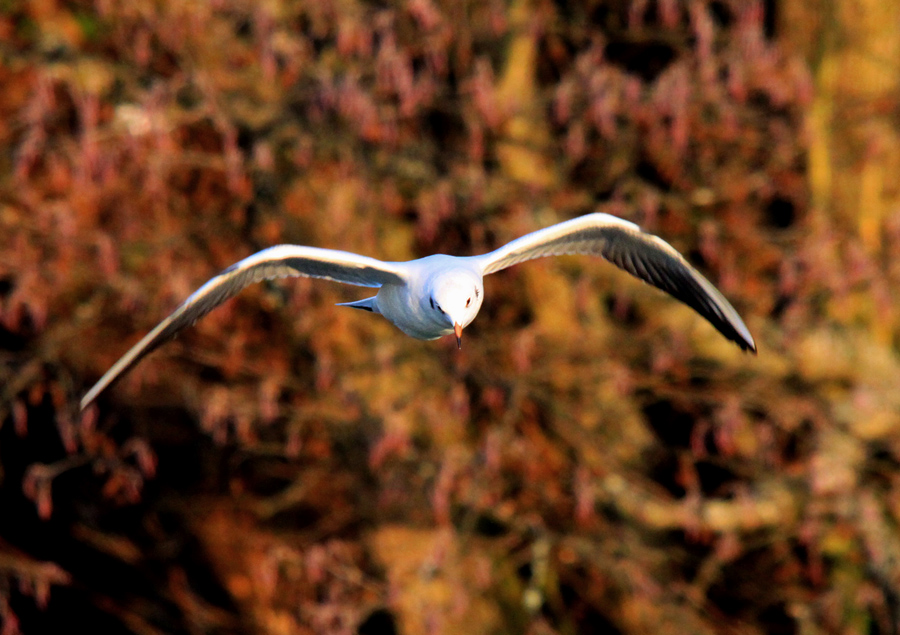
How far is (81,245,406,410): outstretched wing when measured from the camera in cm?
341

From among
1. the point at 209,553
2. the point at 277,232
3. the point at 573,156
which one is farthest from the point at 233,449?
the point at 573,156

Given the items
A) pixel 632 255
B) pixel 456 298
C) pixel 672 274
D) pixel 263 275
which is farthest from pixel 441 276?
pixel 672 274

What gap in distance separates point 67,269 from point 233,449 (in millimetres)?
1714

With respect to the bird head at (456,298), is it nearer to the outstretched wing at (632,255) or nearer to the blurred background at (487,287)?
the outstretched wing at (632,255)

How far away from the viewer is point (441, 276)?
3.13 meters

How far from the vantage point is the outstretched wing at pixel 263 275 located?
3412 millimetres

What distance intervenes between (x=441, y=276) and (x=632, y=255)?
101 cm

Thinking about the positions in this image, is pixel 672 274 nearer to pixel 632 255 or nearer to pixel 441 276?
pixel 632 255

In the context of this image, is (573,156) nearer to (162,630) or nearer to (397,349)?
(397,349)

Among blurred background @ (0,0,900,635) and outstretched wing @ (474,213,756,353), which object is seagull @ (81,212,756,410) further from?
blurred background @ (0,0,900,635)

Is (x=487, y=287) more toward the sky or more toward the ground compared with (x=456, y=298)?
more toward the ground

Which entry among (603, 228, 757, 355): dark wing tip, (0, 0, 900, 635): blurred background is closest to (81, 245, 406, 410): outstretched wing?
(603, 228, 757, 355): dark wing tip

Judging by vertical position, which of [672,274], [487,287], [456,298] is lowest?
[487,287]

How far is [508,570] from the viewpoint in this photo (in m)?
6.21
